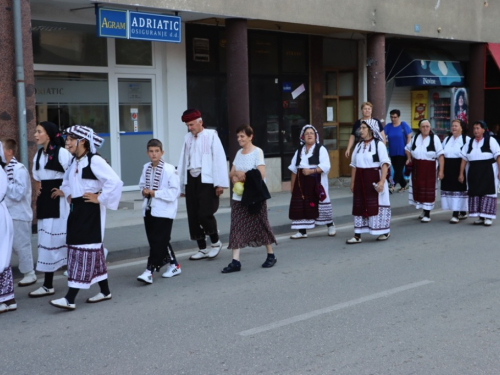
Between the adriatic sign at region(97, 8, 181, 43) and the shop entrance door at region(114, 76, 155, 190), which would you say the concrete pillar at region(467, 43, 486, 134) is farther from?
the adriatic sign at region(97, 8, 181, 43)

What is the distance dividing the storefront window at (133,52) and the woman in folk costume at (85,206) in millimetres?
7863

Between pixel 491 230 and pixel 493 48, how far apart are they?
1156 centimetres

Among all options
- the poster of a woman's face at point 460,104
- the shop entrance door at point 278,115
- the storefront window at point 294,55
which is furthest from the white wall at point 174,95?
the poster of a woman's face at point 460,104

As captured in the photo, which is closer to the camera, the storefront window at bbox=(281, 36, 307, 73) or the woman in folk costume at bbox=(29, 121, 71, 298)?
the woman in folk costume at bbox=(29, 121, 71, 298)

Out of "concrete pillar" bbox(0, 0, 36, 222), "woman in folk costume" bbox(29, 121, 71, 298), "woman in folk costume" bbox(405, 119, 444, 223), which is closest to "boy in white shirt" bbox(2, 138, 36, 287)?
"woman in folk costume" bbox(29, 121, 71, 298)

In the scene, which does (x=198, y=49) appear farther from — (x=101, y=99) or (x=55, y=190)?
(x=55, y=190)

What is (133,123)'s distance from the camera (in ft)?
49.6

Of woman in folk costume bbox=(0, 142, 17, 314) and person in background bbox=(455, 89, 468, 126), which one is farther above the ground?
person in background bbox=(455, 89, 468, 126)

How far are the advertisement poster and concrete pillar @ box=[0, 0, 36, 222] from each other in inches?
520

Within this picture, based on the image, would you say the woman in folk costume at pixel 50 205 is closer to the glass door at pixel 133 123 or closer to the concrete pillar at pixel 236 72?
the glass door at pixel 133 123

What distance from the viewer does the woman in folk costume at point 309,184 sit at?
1102 centimetres

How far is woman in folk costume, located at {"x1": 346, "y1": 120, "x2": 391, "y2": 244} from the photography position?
10.7m

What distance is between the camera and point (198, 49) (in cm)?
1595

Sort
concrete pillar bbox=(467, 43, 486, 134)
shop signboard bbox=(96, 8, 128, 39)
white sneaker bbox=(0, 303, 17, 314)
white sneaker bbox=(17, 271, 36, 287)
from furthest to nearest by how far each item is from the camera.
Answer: concrete pillar bbox=(467, 43, 486, 134) → shop signboard bbox=(96, 8, 128, 39) → white sneaker bbox=(17, 271, 36, 287) → white sneaker bbox=(0, 303, 17, 314)
